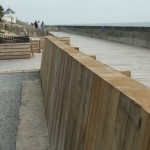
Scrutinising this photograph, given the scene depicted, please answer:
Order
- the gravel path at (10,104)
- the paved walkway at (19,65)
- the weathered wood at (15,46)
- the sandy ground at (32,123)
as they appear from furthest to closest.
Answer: the weathered wood at (15,46) → the paved walkway at (19,65) → the gravel path at (10,104) → the sandy ground at (32,123)

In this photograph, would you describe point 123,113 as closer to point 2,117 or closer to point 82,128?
point 82,128

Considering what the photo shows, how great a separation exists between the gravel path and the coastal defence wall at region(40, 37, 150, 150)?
146 inches

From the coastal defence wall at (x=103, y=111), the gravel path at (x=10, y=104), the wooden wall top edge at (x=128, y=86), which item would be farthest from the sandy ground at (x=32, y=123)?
the wooden wall top edge at (x=128, y=86)

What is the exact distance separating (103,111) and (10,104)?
9.83 m

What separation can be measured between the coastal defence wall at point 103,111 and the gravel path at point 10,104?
146 inches

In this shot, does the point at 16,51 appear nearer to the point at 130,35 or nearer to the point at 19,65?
the point at 19,65

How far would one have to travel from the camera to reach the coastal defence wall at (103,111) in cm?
275

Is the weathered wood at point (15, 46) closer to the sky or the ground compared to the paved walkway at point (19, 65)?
closer to the sky

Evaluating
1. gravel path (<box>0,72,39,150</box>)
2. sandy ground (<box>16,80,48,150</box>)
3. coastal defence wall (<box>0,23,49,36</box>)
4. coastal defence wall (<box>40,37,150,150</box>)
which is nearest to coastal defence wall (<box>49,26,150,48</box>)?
gravel path (<box>0,72,39,150</box>)

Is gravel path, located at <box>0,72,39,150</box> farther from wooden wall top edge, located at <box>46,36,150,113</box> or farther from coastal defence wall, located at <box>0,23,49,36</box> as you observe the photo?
coastal defence wall, located at <box>0,23,49,36</box>

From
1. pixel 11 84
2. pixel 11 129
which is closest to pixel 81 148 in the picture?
pixel 11 129

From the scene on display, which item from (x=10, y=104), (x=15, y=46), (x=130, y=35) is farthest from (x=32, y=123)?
(x=130, y=35)

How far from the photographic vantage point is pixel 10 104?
13.2 meters

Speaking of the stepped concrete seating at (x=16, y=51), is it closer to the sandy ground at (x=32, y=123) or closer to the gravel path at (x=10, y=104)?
the gravel path at (x=10, y=104)
